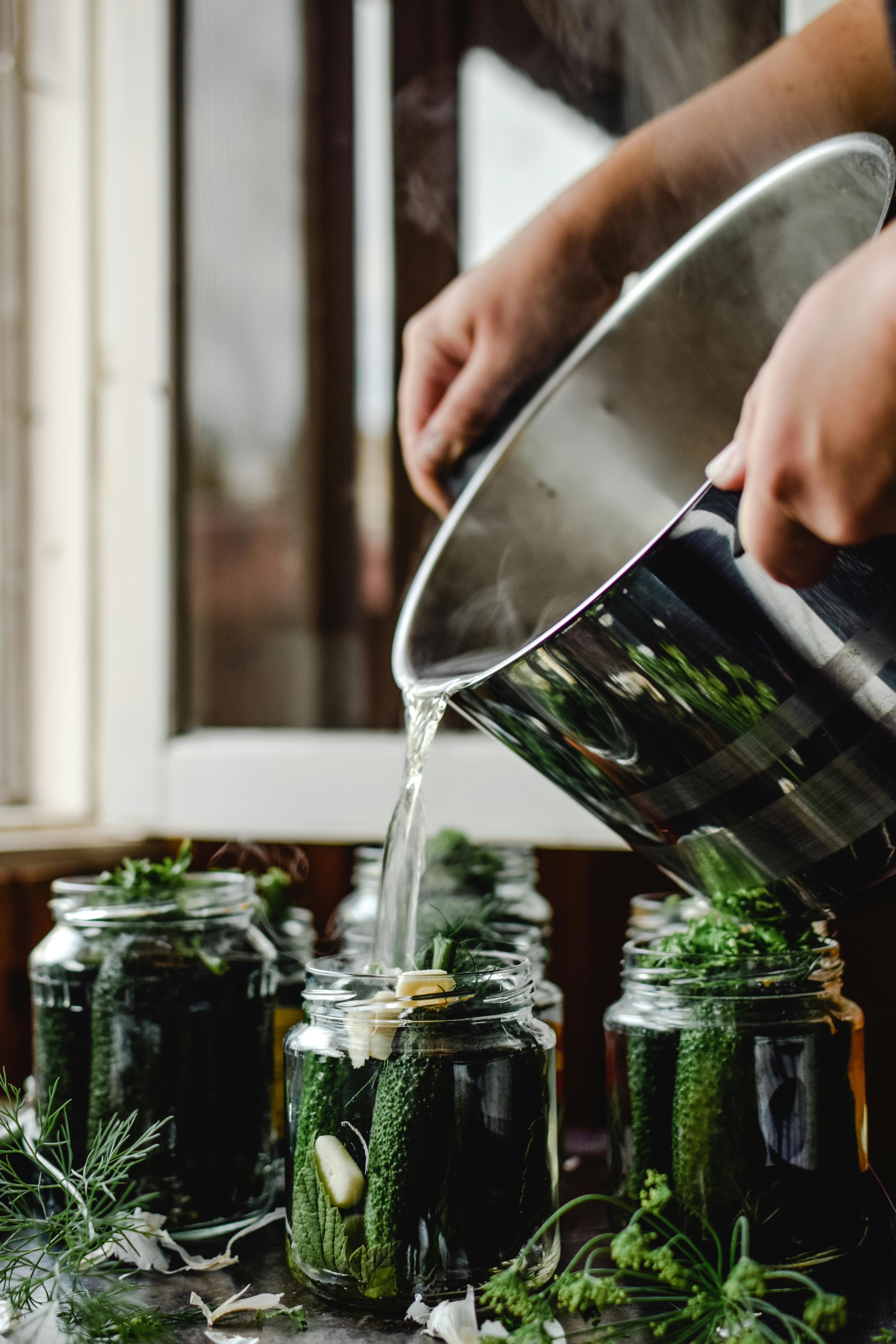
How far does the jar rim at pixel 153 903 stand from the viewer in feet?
2.30

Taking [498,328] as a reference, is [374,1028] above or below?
below

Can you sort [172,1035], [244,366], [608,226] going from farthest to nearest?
[244,366] < [608,226] < [172,1035]

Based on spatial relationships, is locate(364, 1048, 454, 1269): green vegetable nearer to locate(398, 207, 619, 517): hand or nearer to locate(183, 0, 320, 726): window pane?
locate(398, 207, 619, 517): hand

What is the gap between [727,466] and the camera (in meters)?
0.47

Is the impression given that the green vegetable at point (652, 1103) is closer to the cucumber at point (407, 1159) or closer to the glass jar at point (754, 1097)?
the glass jar at point (754, 1097)

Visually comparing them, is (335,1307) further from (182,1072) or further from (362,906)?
(362,906)

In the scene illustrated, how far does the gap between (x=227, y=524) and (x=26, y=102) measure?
0.51 metres

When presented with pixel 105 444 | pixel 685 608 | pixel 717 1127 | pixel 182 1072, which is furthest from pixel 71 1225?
pixel 105 444

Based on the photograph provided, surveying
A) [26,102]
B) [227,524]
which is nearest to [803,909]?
[227,524]

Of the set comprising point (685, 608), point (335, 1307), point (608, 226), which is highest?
point (608, 226)

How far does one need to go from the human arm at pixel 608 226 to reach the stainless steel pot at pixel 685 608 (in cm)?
4

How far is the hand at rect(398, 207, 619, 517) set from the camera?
31.0 inches

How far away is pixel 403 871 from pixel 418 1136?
0.18 metres

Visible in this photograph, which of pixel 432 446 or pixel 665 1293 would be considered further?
pixel 432 446
